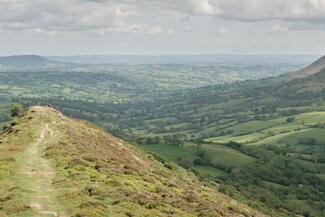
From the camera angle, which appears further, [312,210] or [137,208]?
[312,210]

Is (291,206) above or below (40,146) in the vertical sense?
below

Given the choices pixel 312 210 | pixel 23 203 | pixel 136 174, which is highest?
pixel 23 203

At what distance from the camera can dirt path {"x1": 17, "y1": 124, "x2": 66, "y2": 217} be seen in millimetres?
40344

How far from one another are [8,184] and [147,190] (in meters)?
19.2

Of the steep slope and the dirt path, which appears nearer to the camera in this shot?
the dirt path

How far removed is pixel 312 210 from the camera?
16938 cm

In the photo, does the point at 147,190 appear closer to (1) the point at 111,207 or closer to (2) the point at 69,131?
(1) the point at 111,207

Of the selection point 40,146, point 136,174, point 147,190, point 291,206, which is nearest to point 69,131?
point 40,146

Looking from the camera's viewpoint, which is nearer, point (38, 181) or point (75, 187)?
point (75, 187)

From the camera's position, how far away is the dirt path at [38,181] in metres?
40.3

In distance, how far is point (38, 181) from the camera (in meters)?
51.9

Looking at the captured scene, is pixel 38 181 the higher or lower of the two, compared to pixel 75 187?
lower

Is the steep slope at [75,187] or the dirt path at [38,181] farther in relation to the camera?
the steep slope at [75,187]

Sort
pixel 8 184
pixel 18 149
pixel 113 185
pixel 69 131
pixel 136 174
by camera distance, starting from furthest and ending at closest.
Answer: pixel 69 131
pixel 18 149
pixel 136 174
pixel 113 185
pixel 8 184
